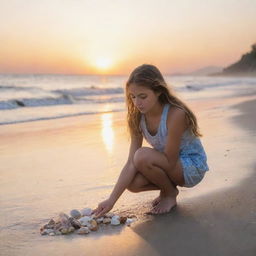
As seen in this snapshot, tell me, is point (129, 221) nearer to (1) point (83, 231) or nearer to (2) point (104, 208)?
(2) point (104, 208)

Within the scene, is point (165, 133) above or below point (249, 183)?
above

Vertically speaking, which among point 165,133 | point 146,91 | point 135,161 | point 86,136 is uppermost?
point 146,91

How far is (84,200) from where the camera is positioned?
352 cm

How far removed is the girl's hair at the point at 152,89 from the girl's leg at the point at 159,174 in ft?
0.98

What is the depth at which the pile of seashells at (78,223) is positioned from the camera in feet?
9.06

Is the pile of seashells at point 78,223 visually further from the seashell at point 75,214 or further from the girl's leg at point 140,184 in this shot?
the girl's leg at point 140,184

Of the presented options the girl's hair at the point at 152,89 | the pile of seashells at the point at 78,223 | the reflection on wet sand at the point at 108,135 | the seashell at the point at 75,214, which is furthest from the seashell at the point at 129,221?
the reflection on wet sand at the point at 108,135

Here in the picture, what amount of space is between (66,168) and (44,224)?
1.73 m

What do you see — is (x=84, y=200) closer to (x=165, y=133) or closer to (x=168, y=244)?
(x=165, y=133)

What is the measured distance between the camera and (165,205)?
3.11 meters

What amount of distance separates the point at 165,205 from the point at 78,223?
2.20 ft

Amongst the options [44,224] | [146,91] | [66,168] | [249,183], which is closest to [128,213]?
[44,224]

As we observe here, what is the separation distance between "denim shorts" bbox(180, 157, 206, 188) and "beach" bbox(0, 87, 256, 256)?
0.64ft

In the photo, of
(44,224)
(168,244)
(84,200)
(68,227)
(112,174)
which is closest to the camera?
(168,244)
